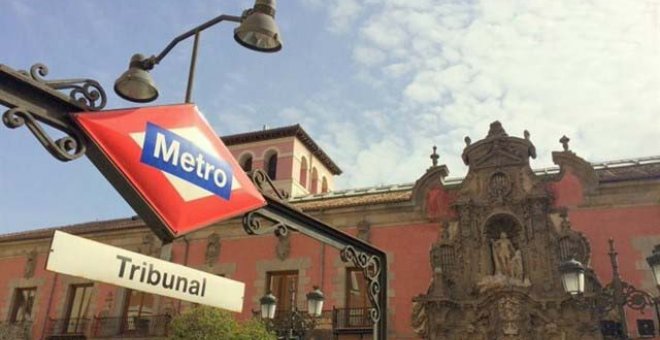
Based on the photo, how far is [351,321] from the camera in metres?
15.6

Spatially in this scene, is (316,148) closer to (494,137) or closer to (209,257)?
(209,257)

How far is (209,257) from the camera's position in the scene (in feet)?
61.1

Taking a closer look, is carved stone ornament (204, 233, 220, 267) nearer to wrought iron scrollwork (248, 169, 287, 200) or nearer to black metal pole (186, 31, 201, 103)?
black metal pole (186, 31, 201, 103)

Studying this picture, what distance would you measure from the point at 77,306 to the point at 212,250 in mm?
5814

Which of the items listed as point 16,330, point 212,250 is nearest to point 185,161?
point 212,250

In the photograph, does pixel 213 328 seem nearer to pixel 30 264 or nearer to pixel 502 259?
pixel 502 259

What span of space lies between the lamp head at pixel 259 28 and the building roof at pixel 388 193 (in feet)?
34.0

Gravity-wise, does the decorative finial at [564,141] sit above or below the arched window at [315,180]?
below

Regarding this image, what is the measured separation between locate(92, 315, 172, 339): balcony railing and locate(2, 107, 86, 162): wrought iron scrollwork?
51.1ft

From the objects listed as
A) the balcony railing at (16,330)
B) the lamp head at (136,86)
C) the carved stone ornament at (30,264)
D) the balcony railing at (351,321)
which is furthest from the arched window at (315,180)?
the lamp head at (136,86)

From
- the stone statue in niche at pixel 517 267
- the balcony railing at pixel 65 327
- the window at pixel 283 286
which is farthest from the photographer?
the balcony railing at pixel 65 327

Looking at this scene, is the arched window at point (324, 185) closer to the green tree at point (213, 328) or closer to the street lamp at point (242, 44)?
the green tree at point (213, 328)

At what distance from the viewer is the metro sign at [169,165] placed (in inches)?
122

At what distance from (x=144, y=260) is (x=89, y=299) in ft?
61.5
